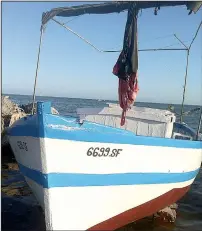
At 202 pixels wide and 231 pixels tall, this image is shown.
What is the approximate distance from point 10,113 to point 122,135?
1237cm

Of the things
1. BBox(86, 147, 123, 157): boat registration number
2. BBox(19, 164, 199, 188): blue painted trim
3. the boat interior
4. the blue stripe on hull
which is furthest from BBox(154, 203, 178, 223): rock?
Answer: BBox(86, 147, 123, 157): boat registration number

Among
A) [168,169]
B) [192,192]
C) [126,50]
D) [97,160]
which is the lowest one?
[192,192]

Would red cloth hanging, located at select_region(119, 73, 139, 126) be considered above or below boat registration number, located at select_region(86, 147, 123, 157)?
above

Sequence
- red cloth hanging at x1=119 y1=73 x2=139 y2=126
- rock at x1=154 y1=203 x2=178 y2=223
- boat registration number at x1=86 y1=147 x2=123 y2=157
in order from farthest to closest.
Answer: rock at x1=154 y1=203 x2=178 y2=223, red cloth hanging at x1=119 y1=73 x2=139 y2=126, boat registration number at x1=86 y1=147 x2=123 y2=157

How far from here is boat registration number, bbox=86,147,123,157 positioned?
6.96m

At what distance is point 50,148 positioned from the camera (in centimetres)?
654

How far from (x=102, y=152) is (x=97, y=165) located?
0.34 m

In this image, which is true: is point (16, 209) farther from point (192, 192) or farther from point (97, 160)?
point (192, 192)

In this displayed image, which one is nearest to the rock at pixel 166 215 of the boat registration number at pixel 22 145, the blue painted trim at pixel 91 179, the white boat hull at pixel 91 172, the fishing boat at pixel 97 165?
the fishing boat at pixel 97 165

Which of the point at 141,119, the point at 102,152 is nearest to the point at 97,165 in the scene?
the point at 102,152

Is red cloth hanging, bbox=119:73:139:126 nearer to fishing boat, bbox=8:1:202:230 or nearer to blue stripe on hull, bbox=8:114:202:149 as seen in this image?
fishing boat, bbox=8:1:202:230

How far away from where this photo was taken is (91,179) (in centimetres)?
714

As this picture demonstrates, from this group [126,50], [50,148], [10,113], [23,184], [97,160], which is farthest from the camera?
[10,113]

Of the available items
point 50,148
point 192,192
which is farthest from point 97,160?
point 192,192
